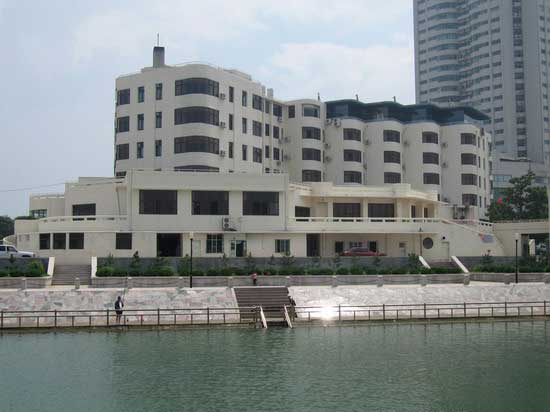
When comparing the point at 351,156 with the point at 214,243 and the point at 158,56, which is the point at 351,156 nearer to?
the point at 158,56

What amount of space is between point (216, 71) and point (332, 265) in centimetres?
2702

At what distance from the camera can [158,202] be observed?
64.8 m

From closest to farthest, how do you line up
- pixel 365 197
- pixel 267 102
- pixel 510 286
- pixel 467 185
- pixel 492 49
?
pixel 510 286, pixel 365 197, pixel 267 102, pixel 467 185, pixel 492 49

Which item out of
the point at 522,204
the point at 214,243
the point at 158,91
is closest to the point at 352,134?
the point at 522,204

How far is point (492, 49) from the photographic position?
16412 centimetres

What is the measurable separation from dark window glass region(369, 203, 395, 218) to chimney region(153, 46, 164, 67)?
29034 mm

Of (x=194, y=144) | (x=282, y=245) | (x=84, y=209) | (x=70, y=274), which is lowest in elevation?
(x=70, y=274)

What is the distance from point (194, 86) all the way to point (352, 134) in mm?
25878

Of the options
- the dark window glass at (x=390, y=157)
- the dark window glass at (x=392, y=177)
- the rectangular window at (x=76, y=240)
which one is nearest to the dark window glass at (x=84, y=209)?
the rectangular window at (x=76, y=240)

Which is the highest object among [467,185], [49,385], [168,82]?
[168,82]

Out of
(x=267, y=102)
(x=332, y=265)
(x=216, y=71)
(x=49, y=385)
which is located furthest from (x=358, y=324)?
(x=267, y=102)

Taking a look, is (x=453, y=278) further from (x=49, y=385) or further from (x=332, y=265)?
(x=49, y=385)

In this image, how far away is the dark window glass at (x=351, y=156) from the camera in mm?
90938

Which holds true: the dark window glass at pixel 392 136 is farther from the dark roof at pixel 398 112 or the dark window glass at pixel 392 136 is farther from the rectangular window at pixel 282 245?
the rectangular window at pixel 282 245
